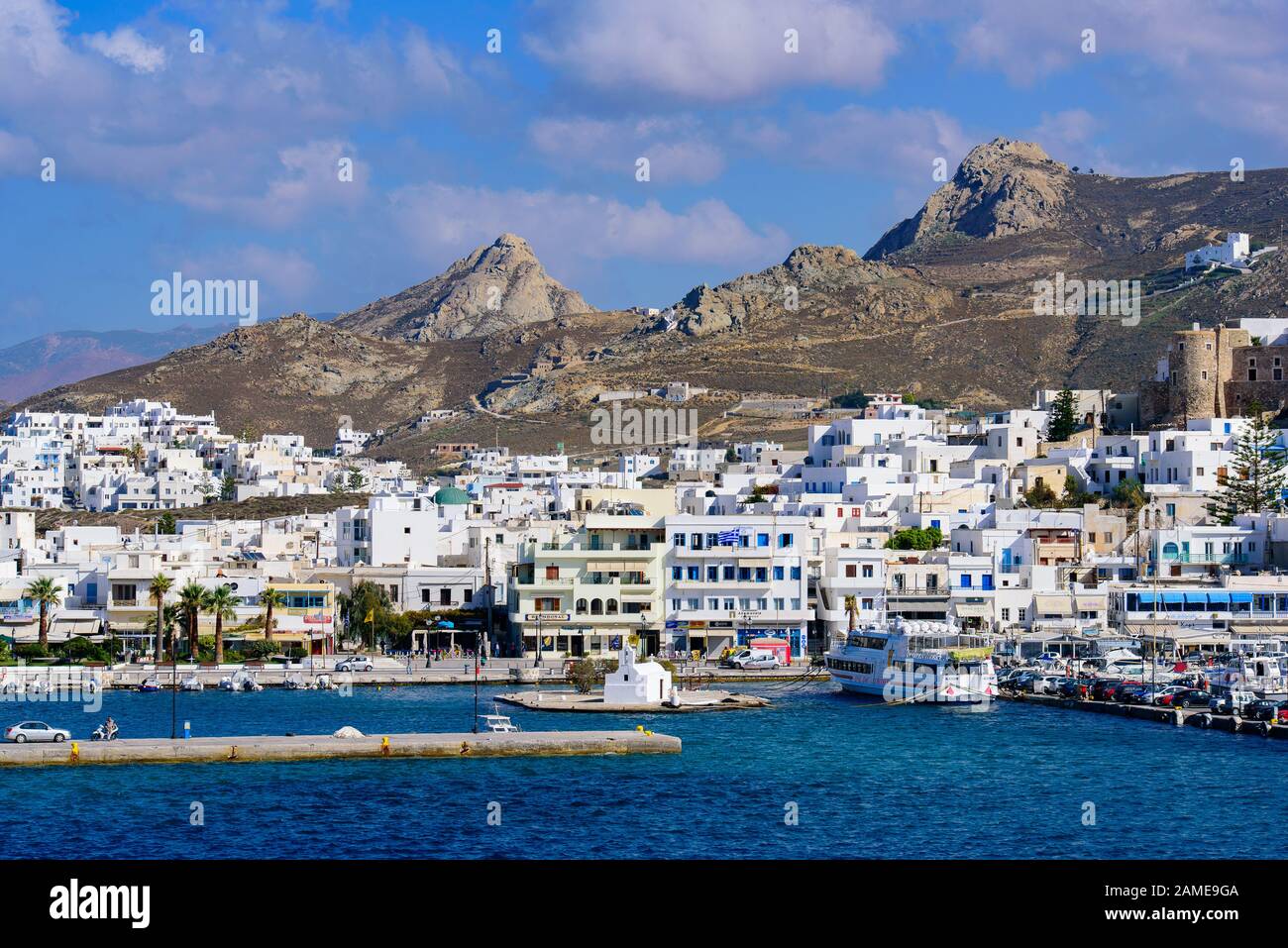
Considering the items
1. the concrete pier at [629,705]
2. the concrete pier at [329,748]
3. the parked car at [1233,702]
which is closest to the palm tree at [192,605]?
the concrete pier at [629,705]

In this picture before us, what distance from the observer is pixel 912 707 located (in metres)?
51.6

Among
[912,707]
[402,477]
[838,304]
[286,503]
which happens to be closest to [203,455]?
[402,477]

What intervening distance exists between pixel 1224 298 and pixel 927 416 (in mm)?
55922

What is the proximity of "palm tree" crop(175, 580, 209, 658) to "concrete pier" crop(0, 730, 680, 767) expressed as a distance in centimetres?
1834

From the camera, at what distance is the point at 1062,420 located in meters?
87.4

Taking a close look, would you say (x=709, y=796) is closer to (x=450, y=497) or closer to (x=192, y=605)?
(x=192, y=605)

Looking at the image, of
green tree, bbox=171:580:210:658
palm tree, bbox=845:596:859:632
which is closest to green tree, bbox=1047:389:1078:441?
palm tree, bbox=845:596:859:632

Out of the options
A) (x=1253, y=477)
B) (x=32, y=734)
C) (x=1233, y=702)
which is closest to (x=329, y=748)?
(x=32, y=734)

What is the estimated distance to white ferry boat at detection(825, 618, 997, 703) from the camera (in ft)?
170

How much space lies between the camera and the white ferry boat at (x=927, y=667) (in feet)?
170

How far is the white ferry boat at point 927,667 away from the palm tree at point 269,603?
20.1 m

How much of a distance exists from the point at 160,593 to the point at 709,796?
28.6 m

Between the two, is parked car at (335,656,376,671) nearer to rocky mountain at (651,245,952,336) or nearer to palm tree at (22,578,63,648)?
palm tree at (22,578,63,648)
